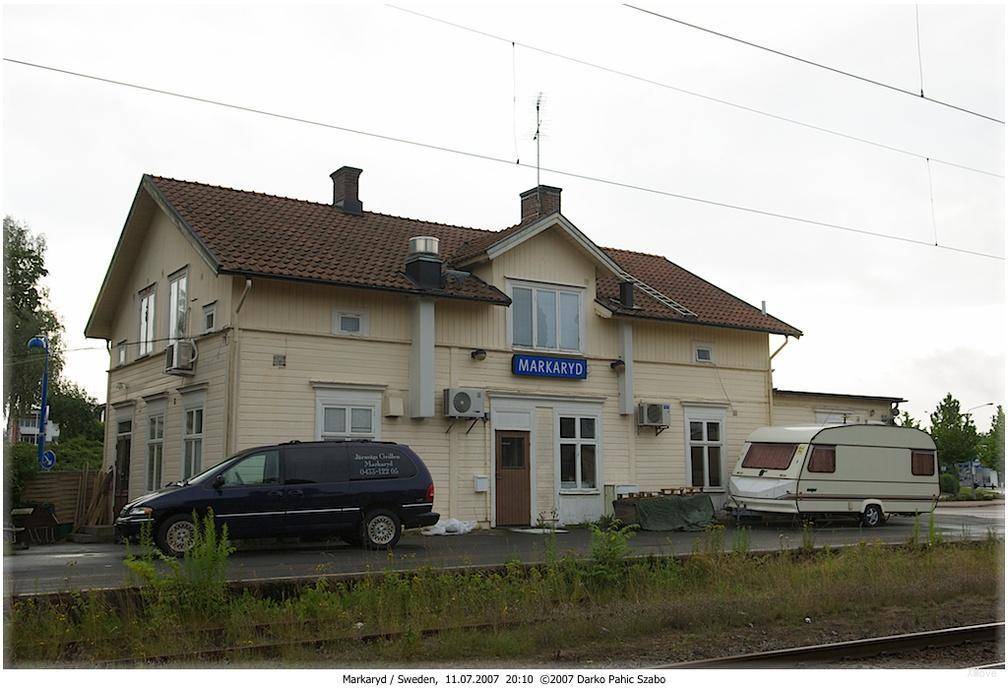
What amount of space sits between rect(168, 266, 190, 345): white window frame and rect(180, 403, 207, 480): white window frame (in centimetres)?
163

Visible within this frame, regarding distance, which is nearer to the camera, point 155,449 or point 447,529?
point 447,529

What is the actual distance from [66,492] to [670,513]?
12.9 meters

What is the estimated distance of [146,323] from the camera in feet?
75.5

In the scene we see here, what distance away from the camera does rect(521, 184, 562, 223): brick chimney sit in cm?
2578

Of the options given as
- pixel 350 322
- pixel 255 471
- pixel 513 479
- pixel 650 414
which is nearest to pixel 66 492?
pixel 350 322

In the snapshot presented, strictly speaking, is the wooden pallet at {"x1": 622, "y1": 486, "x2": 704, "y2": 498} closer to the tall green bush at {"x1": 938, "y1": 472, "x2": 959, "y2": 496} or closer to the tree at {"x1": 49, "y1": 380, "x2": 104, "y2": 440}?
the tall green bush at {"x1": 938, "y1": 472, "x2": 959, "y2": 496}

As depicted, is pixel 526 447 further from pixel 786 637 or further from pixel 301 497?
pixel 786 637

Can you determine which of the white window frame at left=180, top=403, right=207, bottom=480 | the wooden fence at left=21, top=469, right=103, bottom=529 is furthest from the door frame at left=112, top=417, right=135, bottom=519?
the white window frame at left=180, top=403, right=207, bottom=480

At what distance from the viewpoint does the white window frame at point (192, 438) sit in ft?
63.2

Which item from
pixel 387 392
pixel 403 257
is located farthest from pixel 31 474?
pixel 403 257

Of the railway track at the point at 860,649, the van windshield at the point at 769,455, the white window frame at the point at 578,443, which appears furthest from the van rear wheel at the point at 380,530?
the van windshield at the point at 769,455

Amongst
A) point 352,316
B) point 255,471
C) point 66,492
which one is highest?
point 352,316

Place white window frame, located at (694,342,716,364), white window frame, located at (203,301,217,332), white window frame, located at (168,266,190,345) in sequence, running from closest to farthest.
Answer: white window frame, located at (203,301,217,332) → white window frame, located at (168,266,190,345) → white window frame, located at (694,342,716,364)

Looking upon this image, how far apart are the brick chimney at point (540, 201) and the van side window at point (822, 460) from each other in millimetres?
8889
